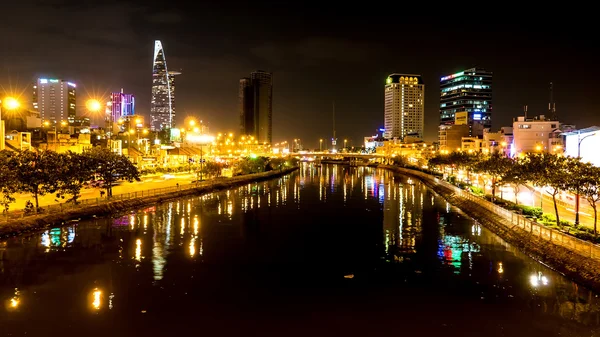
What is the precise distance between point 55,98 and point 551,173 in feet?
501

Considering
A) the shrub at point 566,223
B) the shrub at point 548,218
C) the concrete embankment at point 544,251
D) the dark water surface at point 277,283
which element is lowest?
the dark water surface at point 277,283

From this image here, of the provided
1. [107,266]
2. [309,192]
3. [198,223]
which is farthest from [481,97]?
[107,266]

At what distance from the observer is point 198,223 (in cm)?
3069

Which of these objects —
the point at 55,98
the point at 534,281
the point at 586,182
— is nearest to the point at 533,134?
the point at 586,182

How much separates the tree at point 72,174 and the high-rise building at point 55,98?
117051 mm

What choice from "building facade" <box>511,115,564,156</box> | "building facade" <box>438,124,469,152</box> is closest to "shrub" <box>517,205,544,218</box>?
"building facade" <box>511,115,564,156</box>

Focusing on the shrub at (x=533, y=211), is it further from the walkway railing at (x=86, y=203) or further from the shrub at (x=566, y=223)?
the walkway railing at (x=86, y=203)

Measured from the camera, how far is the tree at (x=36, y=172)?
84.6 feet

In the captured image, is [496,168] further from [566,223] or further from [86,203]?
[86,203]

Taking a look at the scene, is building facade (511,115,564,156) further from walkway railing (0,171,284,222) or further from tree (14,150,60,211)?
tree (14,150,60,211)

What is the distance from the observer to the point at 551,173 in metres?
23.7

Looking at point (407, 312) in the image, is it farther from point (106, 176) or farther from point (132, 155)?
point (132, 155)

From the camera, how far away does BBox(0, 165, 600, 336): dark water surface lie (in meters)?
14.0

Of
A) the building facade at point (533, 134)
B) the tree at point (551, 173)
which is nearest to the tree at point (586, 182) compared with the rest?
the tree at point (551, 173)
